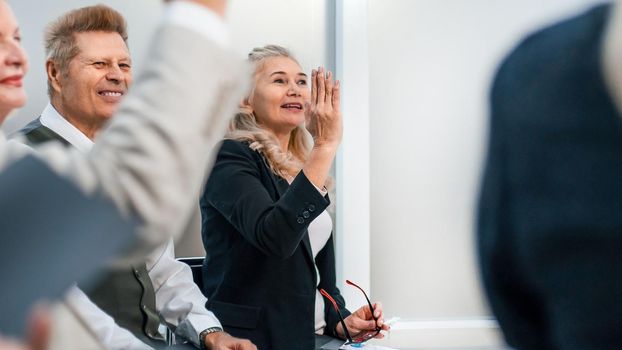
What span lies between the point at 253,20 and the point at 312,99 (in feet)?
4.14

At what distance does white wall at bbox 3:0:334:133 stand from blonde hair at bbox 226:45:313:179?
418 mm

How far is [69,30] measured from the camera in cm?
205

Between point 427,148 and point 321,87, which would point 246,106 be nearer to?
point 321,87

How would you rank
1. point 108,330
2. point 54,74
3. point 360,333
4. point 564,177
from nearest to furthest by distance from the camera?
point 564,177 → point 108,330 → point 54,74 → point 360,333

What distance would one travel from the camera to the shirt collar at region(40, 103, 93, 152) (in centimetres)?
184

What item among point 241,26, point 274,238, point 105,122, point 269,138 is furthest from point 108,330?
point 241,26

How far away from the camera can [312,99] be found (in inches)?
84.1

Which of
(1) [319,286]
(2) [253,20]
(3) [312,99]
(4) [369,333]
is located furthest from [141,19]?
(4) [369,333]

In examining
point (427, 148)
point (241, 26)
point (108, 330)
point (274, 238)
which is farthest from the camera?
point (427, 148)

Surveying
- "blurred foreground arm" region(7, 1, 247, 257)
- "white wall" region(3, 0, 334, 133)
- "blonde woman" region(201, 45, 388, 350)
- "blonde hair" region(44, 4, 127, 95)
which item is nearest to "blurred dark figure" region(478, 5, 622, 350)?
"blurred foreground arm" region(7, 1, 247, 257)

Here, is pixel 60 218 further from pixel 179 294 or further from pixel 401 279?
pixel 401 279

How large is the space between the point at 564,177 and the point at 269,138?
5.44 ft

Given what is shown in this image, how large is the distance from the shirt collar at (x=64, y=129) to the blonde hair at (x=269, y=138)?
1.50ft

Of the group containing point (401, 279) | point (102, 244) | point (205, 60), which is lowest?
point (401, 279)
